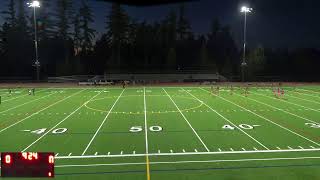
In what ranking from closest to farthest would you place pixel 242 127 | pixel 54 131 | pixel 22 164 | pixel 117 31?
pixel 22 164 → pixel 54 131 → pixel 242 127 → pixel 117 31

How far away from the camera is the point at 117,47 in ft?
234

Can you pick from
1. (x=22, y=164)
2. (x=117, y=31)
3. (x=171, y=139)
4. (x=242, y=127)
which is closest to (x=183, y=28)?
(x=117, y=31)

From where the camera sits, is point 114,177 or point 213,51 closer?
point 114,177

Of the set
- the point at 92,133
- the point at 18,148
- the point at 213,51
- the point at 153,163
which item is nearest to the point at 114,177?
the point at 153,163

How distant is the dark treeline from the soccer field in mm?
39743

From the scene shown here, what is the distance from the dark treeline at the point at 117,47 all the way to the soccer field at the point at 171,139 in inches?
1565

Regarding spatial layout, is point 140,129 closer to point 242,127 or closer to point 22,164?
point 242,127

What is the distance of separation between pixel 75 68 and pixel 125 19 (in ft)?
40.8

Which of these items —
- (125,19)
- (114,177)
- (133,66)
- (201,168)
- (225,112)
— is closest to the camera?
(114,177)

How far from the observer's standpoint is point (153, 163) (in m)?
12.5

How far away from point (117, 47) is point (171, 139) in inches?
2222

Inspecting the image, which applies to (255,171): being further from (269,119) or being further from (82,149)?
(269,119)

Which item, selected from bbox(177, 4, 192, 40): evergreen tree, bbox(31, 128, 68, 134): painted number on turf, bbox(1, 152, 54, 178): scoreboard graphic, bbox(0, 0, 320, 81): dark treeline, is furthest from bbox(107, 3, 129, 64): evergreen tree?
bbox(1, 152, 54, 178): scoreboard graphic

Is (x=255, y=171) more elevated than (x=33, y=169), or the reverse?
(x=33, y=169)
